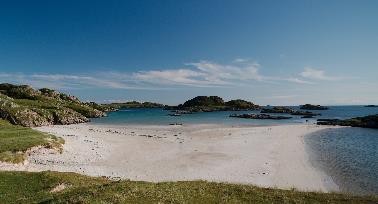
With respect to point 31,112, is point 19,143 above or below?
below

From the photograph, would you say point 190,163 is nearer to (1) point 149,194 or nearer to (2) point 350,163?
(2) point 350,163

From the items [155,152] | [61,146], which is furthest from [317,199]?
[61,146]

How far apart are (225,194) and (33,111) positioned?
111681 mm

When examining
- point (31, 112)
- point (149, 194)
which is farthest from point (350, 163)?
point (31, 112)

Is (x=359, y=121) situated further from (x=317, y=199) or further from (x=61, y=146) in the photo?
(x=317, y=199)

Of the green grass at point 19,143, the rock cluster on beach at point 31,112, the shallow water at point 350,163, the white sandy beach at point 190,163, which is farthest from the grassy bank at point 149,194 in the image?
the rock cluster on beach at point 31,112

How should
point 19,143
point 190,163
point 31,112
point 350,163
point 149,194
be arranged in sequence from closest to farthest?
point 149,194, point 190,163, point 19,143, point 350,163, point 31,112

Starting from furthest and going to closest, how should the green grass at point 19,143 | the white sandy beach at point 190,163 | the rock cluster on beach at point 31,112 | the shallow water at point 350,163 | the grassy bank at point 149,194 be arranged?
the rock cluster on beach at point 31,112 → the green grass at point 19,143 → the white sandy beach at point 190,163 → the shallow water at point 350,163 → the grassy bank at point 149,194

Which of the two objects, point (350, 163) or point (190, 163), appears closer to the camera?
point (190, 163)

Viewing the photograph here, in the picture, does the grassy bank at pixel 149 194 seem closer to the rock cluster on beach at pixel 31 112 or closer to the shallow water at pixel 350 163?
the shallow water at pixel 350 163

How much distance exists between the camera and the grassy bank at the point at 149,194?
926 inches

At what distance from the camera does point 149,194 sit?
2439 cm

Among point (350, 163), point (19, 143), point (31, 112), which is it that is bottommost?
point (350, 163)

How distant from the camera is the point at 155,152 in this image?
64875mm
